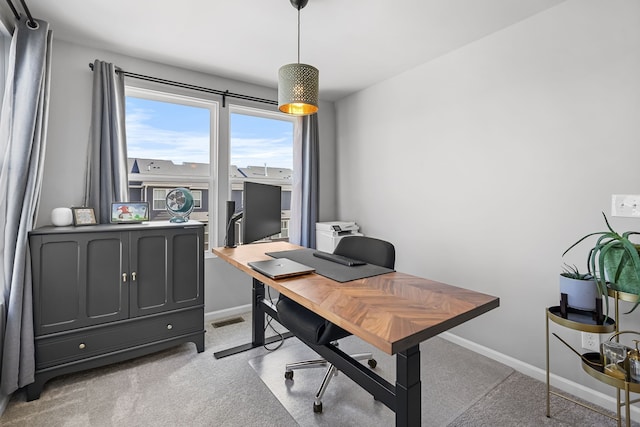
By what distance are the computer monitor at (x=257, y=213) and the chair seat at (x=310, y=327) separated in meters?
0.52

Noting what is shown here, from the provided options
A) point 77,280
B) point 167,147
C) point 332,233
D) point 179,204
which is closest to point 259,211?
point 179,204

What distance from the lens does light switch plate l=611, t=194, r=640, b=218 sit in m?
1.63

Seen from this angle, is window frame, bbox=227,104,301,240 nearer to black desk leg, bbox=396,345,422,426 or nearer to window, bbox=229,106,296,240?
window, bbox=229,106,296,240

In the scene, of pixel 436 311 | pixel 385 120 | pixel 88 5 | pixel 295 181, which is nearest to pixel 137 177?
pixel 88 5

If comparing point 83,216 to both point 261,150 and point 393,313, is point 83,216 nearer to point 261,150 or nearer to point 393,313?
point 261,150

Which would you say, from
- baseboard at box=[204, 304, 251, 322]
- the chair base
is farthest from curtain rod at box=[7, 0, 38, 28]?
the chair base

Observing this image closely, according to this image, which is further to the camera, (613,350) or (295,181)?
(295,181)

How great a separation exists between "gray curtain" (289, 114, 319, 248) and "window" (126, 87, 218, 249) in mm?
909

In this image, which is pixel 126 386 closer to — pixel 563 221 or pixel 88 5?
pixel 88 5

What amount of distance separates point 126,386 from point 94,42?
2554 millimetres

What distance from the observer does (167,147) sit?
2869mm

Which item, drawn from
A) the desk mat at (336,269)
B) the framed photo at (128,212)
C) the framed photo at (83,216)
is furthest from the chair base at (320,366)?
the framed photo at (83,216)

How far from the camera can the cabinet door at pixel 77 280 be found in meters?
1.88

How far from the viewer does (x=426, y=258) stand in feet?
9.07
